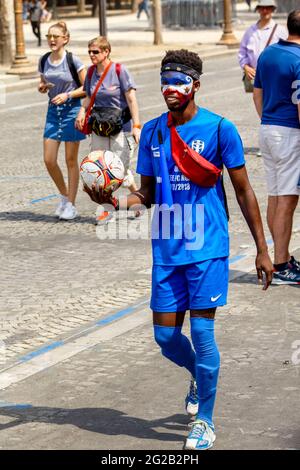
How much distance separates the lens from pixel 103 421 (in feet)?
21.9

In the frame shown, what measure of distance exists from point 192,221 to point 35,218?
21.2ft

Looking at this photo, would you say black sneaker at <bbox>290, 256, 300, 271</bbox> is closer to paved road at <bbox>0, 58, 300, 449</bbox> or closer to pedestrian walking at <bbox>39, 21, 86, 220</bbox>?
paved road at <bbox>0, 58, 300, 449</bbox>

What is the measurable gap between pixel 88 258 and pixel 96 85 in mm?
1893

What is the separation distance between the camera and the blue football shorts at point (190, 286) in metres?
6.24

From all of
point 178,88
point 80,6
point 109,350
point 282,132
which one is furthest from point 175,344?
point 80,6

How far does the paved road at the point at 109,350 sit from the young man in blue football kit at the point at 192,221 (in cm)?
50

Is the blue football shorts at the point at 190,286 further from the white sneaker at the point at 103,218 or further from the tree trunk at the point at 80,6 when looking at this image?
the tree trunk at the point at 80,6

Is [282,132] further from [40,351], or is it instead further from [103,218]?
[103,218]

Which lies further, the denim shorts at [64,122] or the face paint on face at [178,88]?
the denim shorts at [64,122]

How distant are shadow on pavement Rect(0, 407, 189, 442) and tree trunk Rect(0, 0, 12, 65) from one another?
2513 centimetres

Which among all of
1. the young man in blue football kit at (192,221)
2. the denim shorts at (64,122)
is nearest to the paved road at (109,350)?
the young man in blue football kit at (192,221)

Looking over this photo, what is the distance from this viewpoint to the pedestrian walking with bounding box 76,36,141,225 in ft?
38.5

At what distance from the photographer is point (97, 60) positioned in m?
11.6

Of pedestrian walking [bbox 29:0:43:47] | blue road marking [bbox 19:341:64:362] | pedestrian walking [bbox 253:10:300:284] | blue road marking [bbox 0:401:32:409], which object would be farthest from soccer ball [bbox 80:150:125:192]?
pedestrian walking [bbox 29:0:43:47]
